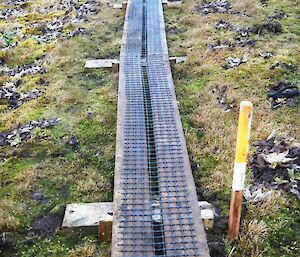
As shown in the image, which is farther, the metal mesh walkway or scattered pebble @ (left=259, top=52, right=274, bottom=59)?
scattered pebble @ (left=259, top=52, right=274, bottom=59)

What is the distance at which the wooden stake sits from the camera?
4.82m

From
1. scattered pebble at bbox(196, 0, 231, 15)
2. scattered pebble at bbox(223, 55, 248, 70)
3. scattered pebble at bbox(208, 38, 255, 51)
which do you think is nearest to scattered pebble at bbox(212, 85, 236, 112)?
scattered pebble at bbox(223, 55, 248, 70)

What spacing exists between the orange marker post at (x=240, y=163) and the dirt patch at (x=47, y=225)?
7.21 ft

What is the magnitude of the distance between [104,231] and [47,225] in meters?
0.83

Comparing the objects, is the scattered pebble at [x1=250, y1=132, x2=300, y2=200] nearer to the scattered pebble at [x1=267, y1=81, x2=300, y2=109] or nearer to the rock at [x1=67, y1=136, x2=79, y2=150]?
the scattered pebble at [x1=267, y1=81, x2=300, y2=109]

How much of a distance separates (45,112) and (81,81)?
60.3 inches

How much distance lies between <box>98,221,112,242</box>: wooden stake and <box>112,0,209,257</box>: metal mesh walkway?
0.18 m

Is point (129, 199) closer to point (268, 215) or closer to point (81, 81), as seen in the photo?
point (268, 215)

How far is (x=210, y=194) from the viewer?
5.52 m

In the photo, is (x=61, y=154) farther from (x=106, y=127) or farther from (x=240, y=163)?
(x=240, y=163)

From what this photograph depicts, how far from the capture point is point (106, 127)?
7328 mm

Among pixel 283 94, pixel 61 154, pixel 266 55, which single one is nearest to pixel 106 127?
pixel 61 154

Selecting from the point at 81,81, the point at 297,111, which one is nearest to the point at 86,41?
the point at 81,81

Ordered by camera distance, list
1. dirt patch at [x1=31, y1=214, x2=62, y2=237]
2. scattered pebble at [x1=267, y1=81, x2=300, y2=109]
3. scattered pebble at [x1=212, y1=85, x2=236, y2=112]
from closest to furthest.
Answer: dirt patch at [x1=31, y1=214, x2=62, y2=237], scattered pebble at [x1=267, y1=81, x2=300, y2=109], scattered pebble at [x1=212, y1=85, x2=236, y2=112]
